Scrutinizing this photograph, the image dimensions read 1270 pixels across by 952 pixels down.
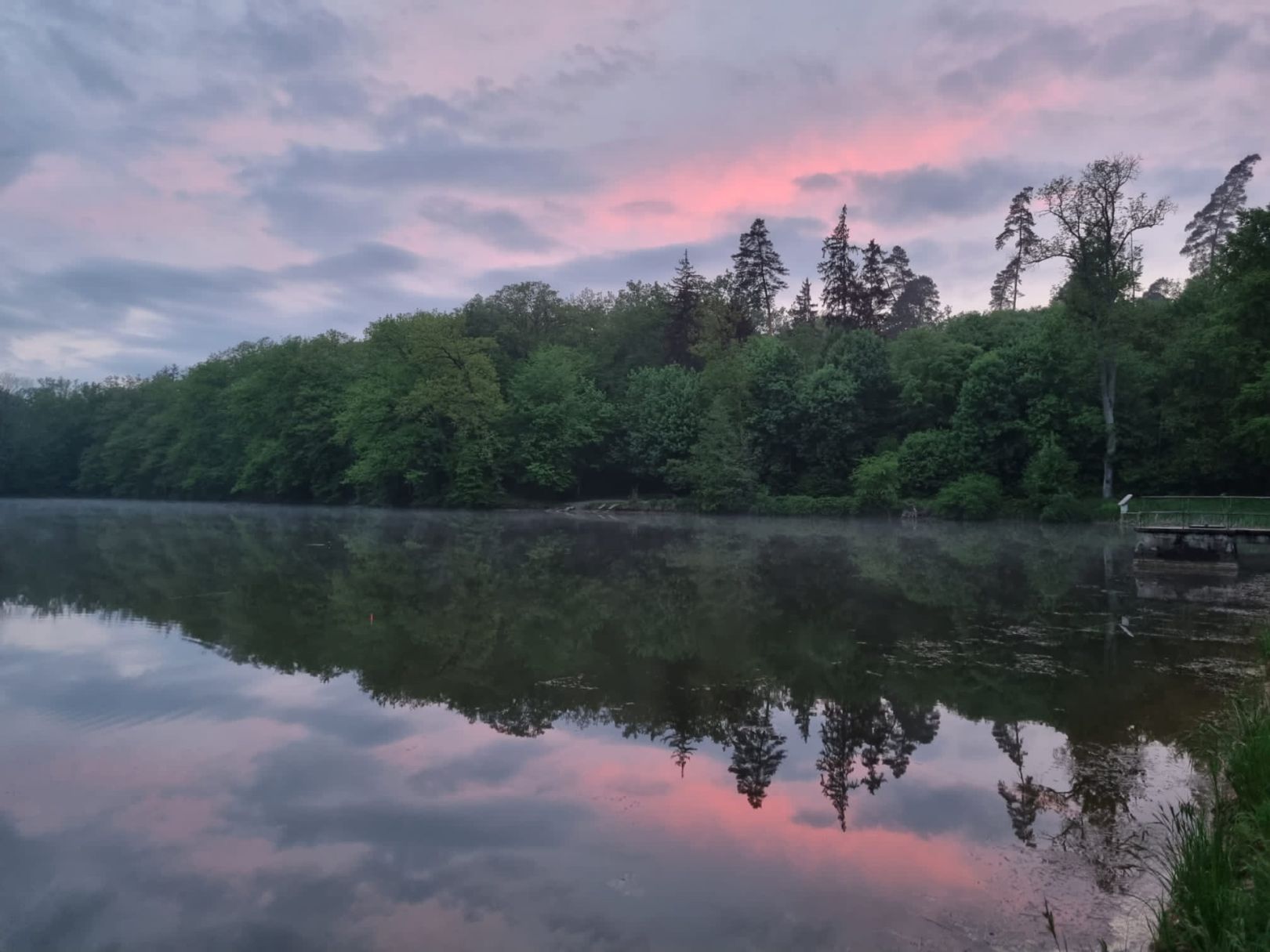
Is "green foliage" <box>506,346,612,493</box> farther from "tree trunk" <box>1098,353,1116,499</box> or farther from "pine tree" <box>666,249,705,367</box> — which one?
"tree trunk" <box>1098,353,1116,499</box>

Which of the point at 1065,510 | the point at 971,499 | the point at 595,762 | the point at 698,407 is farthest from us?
the point at 698,407

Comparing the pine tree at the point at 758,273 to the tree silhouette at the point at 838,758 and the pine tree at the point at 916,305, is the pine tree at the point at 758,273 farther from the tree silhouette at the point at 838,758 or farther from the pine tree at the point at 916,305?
the tree silhouette at the point at 838,758

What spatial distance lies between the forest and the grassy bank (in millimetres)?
26776

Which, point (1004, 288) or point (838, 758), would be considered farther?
point (1004, 288)

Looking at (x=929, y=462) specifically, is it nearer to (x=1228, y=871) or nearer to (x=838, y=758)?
(x=838, y=758)

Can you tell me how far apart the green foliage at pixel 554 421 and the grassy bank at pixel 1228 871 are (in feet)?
164

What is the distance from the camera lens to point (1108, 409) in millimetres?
40219

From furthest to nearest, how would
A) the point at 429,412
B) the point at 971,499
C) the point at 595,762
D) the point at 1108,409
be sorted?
1. the point at 429,412
2. the point at 971,499
3. the point at 1108,409
4. the point at 595,762

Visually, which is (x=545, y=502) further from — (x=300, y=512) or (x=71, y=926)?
(x=71, y=926)

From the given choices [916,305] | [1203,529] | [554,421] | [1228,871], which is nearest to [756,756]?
[1228,871]

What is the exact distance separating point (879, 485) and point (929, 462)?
121 inches

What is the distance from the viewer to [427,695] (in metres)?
11.0

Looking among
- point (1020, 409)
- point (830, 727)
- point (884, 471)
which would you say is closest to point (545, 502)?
point (884, 471)

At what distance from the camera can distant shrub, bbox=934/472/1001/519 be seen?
42031 millimetres
